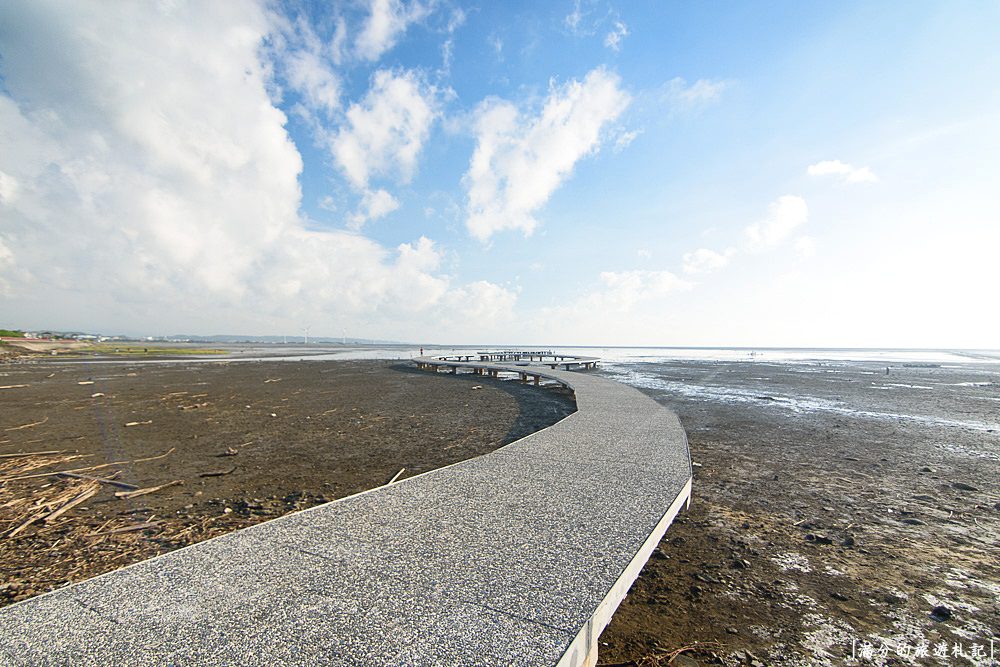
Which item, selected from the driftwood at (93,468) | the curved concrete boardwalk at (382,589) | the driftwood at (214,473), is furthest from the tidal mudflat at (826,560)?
the driftwood at (93,468)

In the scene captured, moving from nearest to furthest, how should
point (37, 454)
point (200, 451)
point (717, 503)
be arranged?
point (717, 503), point (37, 454), point (200, 451)

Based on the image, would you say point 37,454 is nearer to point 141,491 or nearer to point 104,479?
point 104,479

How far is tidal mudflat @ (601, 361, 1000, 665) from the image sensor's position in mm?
2875

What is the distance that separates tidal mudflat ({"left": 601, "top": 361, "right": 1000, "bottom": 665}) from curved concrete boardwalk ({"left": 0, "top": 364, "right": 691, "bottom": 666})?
542 millimetres

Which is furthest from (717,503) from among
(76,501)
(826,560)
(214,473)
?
(76,501)

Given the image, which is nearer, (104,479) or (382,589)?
(382,589)

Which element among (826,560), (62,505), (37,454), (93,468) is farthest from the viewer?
(37,454)

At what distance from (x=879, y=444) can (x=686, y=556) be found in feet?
24.4

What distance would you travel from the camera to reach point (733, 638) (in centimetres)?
292

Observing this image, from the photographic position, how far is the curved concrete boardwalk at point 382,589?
6.72ft

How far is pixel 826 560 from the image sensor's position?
3.97 metres

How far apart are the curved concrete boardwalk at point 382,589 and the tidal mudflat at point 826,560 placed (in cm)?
54

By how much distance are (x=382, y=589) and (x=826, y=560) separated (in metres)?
4.11

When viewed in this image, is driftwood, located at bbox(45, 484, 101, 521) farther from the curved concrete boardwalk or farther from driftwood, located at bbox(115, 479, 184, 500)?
the curved concrete boardwalk
